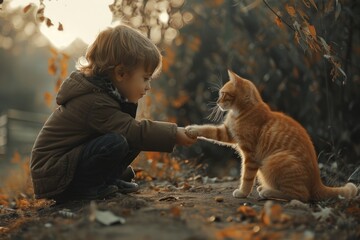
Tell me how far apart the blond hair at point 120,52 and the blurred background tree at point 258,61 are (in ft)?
1.88

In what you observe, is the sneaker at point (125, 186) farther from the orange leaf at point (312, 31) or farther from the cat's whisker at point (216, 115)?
the orange leaf at point (312, 31)

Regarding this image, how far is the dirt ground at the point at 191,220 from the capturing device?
107 inches

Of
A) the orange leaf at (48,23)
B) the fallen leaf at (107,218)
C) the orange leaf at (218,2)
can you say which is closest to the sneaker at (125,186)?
the fallen leaf at (107,218)

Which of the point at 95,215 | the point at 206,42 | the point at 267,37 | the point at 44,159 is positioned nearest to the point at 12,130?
the point at 206,42

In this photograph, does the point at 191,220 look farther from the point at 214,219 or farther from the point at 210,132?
the point at 210,132

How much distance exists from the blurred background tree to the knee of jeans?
3.15 ft

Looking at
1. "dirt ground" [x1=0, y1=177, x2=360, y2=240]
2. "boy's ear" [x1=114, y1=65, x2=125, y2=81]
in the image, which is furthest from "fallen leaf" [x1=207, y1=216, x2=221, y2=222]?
"boy's ear" [x1=114, y1=65, x2=125, y2=81]

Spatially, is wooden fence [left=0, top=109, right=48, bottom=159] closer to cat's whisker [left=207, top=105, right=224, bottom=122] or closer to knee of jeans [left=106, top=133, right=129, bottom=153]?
cat's whisker [left=207, top=105, right=224, bottom=122]

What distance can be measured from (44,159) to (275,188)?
1831 millimetres

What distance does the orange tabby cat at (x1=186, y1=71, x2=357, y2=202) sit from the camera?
3871mm

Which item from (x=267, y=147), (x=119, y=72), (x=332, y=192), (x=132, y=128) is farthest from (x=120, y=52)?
(x=332, y=192)

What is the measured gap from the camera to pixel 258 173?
13.9ft

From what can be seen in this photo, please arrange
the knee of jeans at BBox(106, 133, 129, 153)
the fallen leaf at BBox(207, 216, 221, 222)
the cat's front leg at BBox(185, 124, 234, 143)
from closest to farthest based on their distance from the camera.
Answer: the fallen leaf at BBox(207, 216, 221, 222) < the knee of jeans at BBox(106, 133, 129, 153) < the cat's front leg at BBox(185, 124, 234, 143)

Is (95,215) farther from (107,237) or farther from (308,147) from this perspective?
Result: (308,147)
